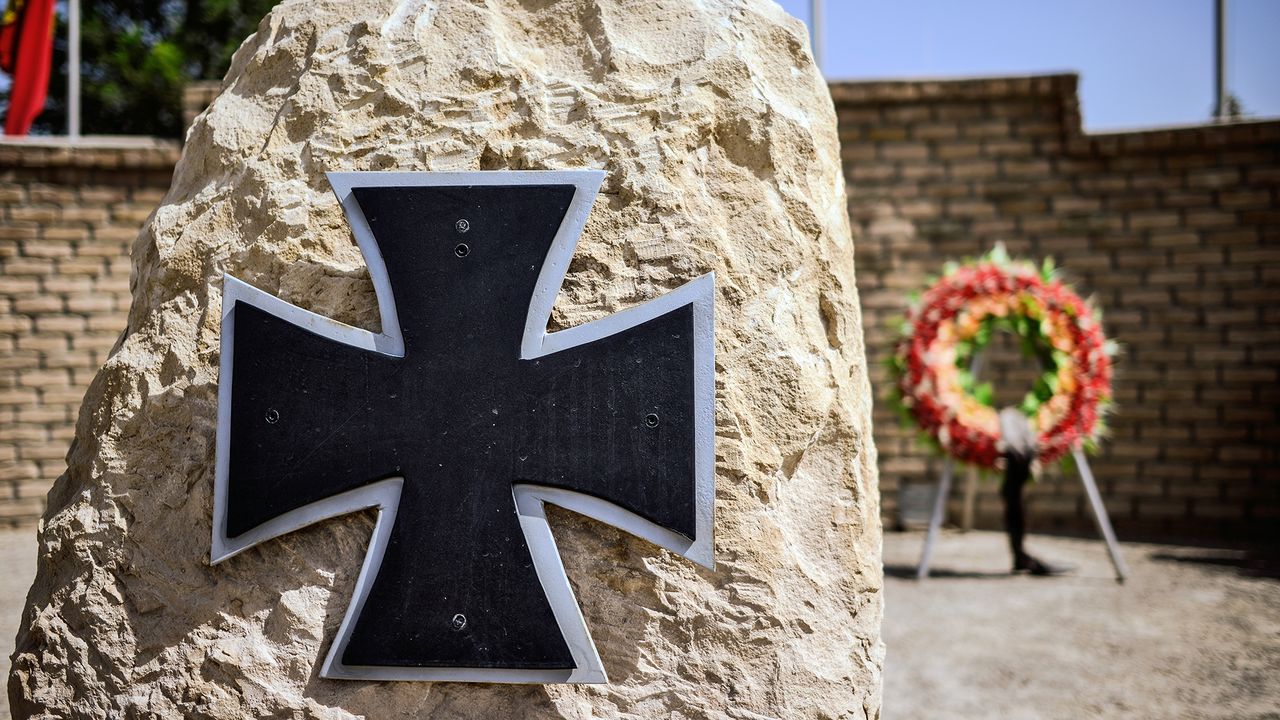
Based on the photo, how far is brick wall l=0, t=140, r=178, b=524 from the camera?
16.7ft

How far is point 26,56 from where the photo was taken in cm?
643

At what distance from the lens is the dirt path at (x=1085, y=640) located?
8.80 ft

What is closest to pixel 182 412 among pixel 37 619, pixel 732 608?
pixel 37 619

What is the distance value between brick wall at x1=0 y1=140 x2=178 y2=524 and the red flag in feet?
5.42

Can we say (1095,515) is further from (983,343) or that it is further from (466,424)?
(466,424)

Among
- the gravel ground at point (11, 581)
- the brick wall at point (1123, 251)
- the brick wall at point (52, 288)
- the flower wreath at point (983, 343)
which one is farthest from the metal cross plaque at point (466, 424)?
the brick wall at point (52, 288)

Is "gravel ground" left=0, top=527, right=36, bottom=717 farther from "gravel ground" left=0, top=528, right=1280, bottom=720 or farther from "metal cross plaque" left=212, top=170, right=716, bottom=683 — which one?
"metal cross plaque" left=212, top=170, right=716, bottom=683

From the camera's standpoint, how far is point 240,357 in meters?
1.53

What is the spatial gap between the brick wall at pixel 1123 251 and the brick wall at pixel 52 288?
4.23 m

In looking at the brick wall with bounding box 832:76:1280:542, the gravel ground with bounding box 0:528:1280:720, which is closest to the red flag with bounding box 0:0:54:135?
the gravel ground with bounding box 0:528:1280:720

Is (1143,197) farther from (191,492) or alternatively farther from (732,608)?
(191,492)

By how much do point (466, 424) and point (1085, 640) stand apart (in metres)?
2.79

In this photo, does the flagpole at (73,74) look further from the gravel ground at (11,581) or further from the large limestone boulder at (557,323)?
the large limestone boulder at (557,323)

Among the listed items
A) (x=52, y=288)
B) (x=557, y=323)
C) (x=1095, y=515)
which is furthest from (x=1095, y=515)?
(x=52, y=288)
